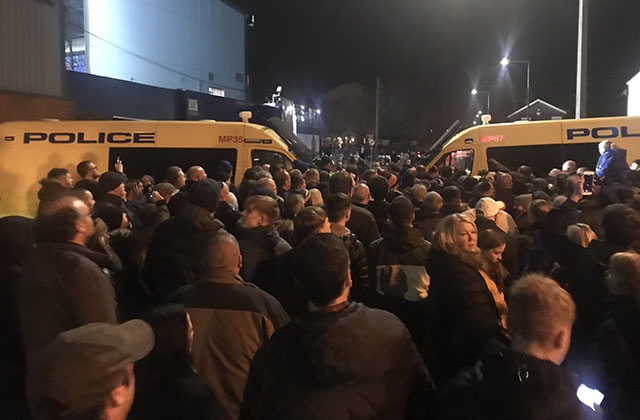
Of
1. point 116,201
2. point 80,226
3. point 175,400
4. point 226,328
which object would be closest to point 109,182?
point 116,201

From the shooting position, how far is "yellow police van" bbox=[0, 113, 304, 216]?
1312cm

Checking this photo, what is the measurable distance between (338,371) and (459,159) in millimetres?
13607

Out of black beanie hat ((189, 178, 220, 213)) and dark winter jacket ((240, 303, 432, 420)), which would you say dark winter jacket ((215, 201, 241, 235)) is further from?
dark winter jacket ((240, 303, 432, 420))

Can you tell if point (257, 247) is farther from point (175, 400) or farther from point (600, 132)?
→ point (600, 132)

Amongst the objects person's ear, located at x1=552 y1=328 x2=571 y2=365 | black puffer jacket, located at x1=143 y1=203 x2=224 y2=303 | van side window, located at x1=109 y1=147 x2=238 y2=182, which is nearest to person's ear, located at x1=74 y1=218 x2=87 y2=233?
black puffer jacket, located at x1=143 y1=203 x2=224 y2=303

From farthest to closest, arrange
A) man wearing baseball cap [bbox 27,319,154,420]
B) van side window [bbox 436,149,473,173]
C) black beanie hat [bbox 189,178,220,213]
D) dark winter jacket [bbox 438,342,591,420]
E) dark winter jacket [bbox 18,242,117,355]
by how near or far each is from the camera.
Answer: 1. van side window [bbox 436,149,473,173]
2. black beanie hat [bbox 189,178,220,213]
3. dark winter jacket [bbox 18,242,117,355]
4. dark winter jacket [bbox 438,342,591,420]
5. man wearing baseball cap [bbox 27,319,154,420]

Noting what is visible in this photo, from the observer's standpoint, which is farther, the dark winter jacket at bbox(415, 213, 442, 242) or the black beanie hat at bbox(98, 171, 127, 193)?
the black beanie hat at bbox(98, 171, 127, 193)

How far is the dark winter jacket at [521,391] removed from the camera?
211 centimetres

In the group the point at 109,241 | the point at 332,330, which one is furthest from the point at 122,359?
the point at 109,241

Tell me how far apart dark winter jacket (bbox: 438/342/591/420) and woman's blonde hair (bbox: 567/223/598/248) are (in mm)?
2774

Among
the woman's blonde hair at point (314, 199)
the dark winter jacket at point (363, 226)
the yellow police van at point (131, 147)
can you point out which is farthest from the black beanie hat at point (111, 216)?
the yellow police van at point (131, 147)

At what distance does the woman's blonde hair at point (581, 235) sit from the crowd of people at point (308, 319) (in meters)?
0.01

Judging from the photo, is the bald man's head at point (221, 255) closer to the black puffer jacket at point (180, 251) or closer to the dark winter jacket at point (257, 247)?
the black puffer jacket at point (180, 251)

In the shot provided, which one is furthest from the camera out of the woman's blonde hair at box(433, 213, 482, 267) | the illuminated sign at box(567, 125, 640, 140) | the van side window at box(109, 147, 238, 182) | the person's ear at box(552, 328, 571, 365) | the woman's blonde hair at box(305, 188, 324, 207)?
the illuminated sign at box(567, 125, 640, 140)
